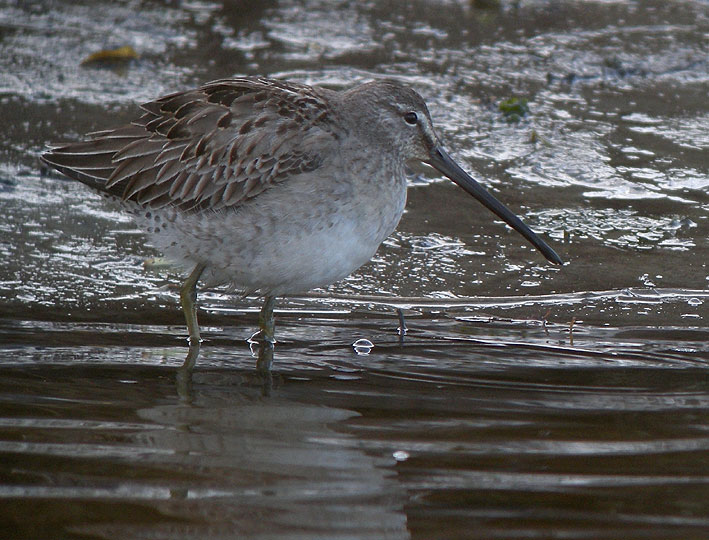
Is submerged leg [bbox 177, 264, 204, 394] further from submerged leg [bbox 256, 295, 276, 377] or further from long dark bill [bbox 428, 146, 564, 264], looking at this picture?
long dark bill [bbox 428, 146, 564, 264]

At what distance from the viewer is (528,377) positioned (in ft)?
13.9

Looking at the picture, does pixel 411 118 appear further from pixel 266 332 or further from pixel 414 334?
pixel 266 332

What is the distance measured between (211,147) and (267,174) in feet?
1.23

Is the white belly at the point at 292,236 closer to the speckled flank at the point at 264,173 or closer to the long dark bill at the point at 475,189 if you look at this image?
the speckled flank at the point at 264,173

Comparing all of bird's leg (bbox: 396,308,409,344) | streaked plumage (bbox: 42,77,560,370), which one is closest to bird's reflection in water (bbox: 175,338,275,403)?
streaked plumage (bbox: 42,77,560,370)

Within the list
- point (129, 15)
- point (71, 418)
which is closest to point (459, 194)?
point (71, 418)

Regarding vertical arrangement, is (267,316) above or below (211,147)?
below

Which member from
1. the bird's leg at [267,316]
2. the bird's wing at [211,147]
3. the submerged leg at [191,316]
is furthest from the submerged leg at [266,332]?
the bird's wing at [211,147]

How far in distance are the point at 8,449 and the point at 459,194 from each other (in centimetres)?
362

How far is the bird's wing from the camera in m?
4.66

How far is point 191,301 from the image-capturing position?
479 centimetres

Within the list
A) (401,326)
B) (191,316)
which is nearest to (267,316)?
(191,316)

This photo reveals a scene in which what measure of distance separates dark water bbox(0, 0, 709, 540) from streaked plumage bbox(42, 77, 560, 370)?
1.27 ft

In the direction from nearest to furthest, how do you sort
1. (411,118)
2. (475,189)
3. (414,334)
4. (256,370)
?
(256,370), (414,334), (411,118), (475,189)
